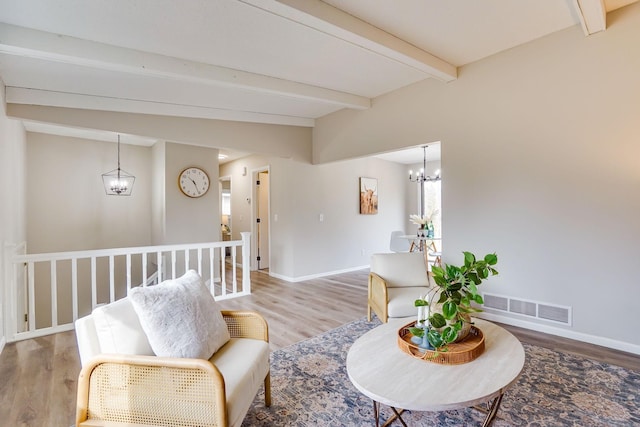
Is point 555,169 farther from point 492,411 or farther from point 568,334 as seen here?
point 492,411

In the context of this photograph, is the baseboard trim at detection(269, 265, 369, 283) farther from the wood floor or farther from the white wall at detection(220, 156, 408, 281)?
the wood floor

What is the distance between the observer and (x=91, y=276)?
171 inches

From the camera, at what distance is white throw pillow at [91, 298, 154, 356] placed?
1.44 meters

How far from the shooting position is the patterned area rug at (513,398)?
180 centimetres

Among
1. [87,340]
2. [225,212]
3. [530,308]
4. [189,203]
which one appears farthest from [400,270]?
[225,212]

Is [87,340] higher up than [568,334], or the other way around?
[87,340]

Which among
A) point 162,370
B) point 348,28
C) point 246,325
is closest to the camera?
point 162,370

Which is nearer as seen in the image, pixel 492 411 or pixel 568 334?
pixel 492 411

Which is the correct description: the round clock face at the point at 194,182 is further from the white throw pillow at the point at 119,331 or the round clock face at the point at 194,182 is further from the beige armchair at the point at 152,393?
the beige armchair at the point at 152,393

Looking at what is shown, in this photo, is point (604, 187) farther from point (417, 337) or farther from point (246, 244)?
point (246, 244)

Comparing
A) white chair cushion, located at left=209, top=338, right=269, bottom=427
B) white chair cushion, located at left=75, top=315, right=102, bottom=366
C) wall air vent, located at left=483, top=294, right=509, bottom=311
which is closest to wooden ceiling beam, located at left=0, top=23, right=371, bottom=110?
white chair cushion, located at left=75, top=315, right=102, bottom=366

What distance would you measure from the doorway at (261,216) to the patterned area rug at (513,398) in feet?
13.3

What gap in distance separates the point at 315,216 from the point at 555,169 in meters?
A: 3.53

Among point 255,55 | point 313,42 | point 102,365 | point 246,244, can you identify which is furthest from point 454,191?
point 102,365
